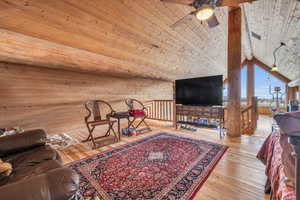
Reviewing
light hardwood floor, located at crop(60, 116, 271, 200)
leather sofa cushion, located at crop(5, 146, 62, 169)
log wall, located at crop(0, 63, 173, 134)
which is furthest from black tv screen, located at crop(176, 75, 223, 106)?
leather sofa cushion, located at crop(5, 146, 62, 169)

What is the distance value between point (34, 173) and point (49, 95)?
9.79 feet

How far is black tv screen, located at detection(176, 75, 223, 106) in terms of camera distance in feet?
10.2

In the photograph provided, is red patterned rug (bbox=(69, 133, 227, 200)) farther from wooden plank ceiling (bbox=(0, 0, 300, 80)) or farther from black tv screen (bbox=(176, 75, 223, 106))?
wooden plank ceiling (bbox=(0, 0, 300, 80))

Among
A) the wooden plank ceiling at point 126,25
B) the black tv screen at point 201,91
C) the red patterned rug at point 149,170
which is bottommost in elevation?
the red patterned rug at point 149,170

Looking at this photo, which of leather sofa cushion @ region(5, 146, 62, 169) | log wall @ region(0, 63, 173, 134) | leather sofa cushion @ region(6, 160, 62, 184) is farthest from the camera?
log wall @ region(0, 63, 173, 134)

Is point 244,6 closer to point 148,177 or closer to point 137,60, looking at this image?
point 137,60

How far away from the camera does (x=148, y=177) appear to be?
69.7 inches

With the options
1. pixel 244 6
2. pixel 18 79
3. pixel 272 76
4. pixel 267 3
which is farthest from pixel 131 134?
pixel 272 76

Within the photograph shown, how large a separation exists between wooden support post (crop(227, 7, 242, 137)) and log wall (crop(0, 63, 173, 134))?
348 centimetres

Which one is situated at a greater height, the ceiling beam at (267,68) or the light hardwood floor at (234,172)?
the ceiling beam at (267,68)

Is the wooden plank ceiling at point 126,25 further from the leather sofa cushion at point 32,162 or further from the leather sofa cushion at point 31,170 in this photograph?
the leather sofa cushion at point 31,170

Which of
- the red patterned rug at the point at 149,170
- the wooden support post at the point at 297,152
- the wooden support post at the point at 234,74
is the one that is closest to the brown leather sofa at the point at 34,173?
the red patterned rug at the point at 149,170

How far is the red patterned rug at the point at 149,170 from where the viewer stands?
1.52 meters

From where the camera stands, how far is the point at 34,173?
115 cm
